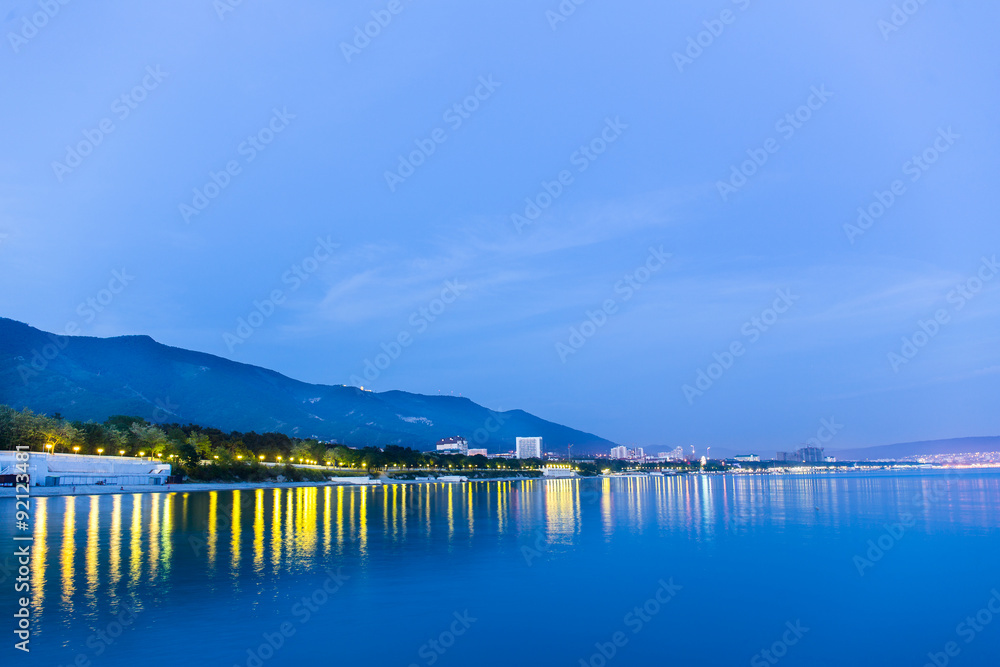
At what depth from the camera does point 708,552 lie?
98.1 ft

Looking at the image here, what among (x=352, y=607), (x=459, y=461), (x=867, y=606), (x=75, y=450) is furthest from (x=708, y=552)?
(x=459, y=461)

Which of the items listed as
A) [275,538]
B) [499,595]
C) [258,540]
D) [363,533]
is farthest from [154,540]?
[499,595]

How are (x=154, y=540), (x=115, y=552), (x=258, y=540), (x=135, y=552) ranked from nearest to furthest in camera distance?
1. (x=115, y=552)
2. (x=135, y=552)
3. (x=154, y=540)
4. (x=258, y=540)

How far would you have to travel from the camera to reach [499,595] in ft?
66.4

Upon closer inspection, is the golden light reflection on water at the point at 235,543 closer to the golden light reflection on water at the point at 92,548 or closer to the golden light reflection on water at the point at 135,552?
the golden light reflection on water at the point at 135,552

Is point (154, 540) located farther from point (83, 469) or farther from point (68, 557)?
point (83, 469)

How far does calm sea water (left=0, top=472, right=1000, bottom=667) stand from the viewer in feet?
48.9

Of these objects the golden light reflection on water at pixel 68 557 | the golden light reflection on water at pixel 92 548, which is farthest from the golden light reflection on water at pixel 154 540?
the golden light reflection on water at pixel 68 557

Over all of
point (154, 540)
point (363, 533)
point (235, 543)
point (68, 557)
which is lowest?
point (363, 533)

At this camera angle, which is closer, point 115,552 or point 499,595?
point 499,595

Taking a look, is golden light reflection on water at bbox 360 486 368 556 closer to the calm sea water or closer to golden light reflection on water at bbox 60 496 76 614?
the calm sea water

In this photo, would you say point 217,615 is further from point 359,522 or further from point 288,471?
point 288,471

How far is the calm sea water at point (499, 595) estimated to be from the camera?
14.9 m

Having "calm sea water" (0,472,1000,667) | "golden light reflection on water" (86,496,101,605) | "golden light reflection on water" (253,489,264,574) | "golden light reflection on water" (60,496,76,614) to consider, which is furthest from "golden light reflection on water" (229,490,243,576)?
"golden light reflection on water" (60,496,76,614)
